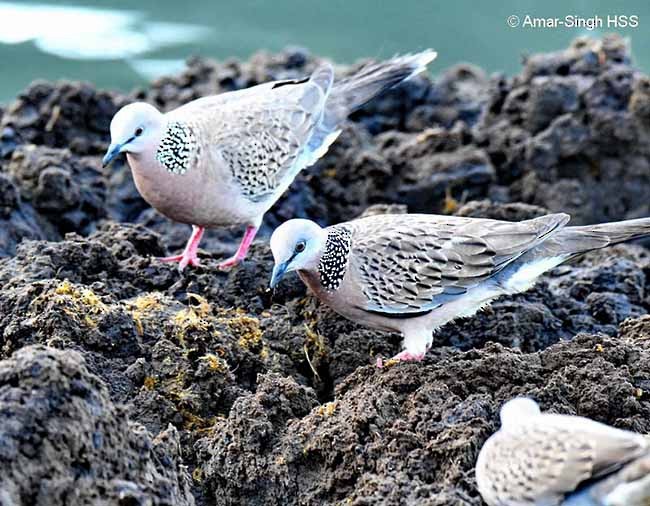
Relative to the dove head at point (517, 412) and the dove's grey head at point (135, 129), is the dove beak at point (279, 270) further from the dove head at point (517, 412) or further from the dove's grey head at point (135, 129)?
the dove head at point (517, 412)

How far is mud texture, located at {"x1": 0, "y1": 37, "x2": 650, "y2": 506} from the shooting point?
3.61 metres

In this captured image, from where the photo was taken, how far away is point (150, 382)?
15.7 feet

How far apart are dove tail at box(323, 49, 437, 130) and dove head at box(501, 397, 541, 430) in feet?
12.9

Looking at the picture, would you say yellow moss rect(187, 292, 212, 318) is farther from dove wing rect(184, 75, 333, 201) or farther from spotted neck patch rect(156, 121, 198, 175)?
dove wing rect(184, 75, 333, 201)

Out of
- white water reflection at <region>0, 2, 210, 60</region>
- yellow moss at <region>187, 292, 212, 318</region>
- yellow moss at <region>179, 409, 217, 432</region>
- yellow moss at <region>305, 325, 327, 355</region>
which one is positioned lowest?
white water reflection at <region>0, 2, 210, 60</region>

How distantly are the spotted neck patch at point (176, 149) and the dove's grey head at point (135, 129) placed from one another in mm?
48

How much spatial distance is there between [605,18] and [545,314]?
703 centimetres

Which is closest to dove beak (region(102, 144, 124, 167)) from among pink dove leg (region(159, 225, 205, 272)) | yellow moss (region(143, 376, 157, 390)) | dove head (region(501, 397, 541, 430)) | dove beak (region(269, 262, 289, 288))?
pink dove leg (region(159, 225, 205, 272))

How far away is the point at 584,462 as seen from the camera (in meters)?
3.51

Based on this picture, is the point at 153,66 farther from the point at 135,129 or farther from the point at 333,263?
the point at 333,263

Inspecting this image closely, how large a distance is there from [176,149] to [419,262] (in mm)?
1567

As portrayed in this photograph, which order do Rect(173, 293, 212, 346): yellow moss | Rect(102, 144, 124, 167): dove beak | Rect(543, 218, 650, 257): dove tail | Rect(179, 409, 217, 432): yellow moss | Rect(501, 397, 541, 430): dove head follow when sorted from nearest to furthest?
1. Rect(501, 397, 541, 430): dove head
2. Rect(179, 409, 217, 432): yellow moss
3. Rect(173, 293, 212, 346): yellow moss
4. Rect(543, 218, 650, 257): dove tail
5. Rect(102, 144, 124, 167): dove beak

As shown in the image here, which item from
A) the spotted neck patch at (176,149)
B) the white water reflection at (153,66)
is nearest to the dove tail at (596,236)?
the spotted neck patch at (176,149)

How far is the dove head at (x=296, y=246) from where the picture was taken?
521 centimetres
